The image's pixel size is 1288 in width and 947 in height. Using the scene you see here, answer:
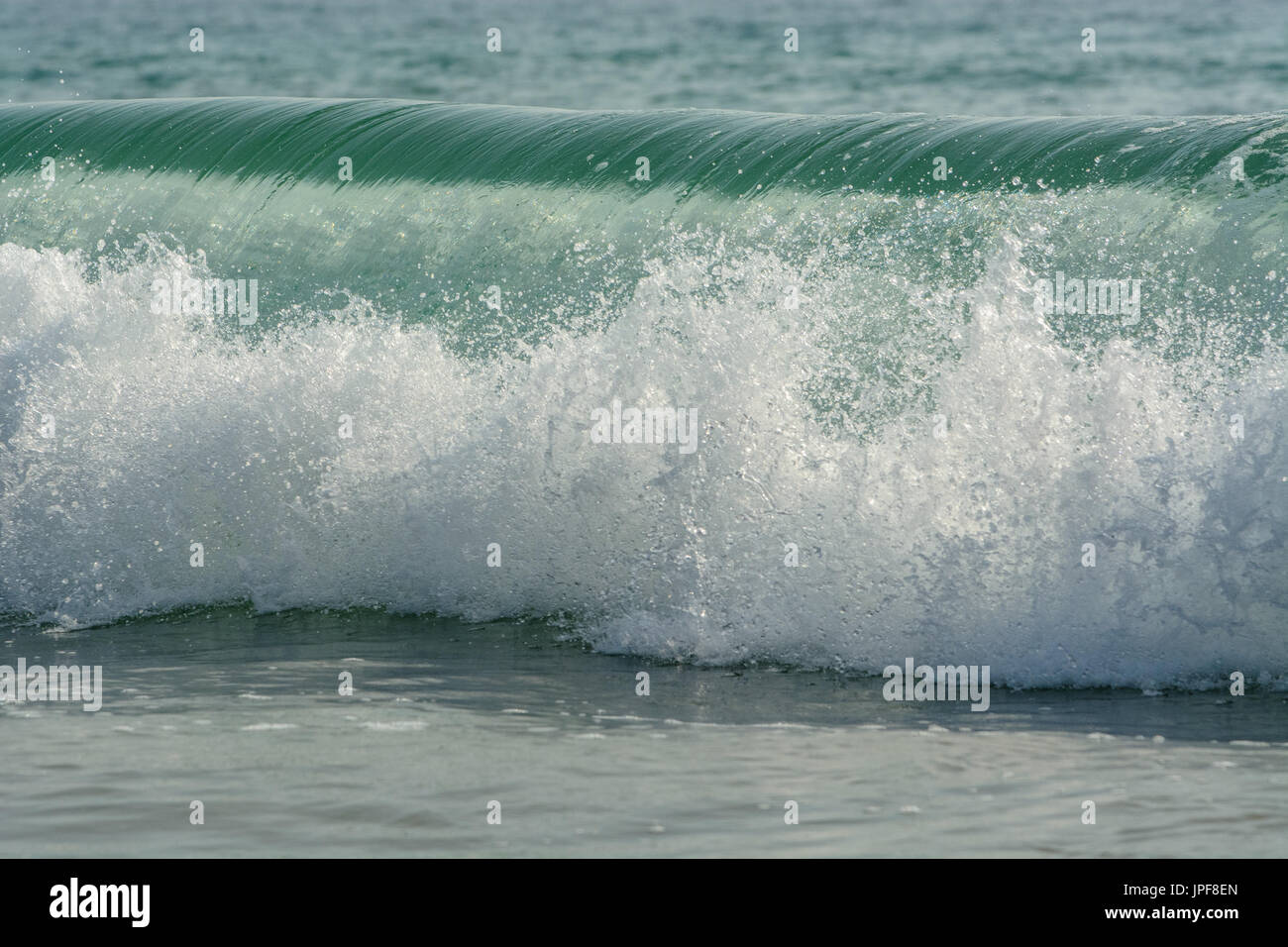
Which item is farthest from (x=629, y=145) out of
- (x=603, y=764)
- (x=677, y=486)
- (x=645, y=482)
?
(x=603, y=764)

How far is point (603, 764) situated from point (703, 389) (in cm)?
259

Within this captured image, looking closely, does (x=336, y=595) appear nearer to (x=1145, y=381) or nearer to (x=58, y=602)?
(x=58, y=602)

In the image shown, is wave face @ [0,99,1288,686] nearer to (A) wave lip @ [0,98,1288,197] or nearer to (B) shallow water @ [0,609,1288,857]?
(A) wave lip @ [0,98,1288,197]

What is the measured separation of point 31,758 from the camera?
207 inches

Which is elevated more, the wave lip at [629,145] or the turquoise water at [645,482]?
the wave lip at [629,145]

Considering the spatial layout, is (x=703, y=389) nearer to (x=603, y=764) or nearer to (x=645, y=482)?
(x=645, y=482)

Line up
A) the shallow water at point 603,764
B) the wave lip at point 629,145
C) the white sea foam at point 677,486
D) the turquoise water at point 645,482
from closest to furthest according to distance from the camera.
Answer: the shallow water at point 603,764
the turquoise water at point 645,482
the white sea foam at point 677,486
the wave lip at point 629,145

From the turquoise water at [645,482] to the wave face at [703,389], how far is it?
22 millimetres

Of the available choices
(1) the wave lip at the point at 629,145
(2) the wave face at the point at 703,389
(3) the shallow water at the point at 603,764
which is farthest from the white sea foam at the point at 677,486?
(1) the wave lip at the point at 629,145

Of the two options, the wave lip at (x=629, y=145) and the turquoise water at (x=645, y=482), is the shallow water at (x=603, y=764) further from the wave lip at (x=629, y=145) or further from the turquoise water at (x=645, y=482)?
the wave lip at (x=629, y=145)

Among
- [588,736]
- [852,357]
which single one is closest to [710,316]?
[852,357]

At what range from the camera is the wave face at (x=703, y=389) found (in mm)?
6586

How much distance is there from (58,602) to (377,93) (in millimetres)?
12257

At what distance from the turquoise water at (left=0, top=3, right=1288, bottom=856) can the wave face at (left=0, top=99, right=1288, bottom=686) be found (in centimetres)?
2
